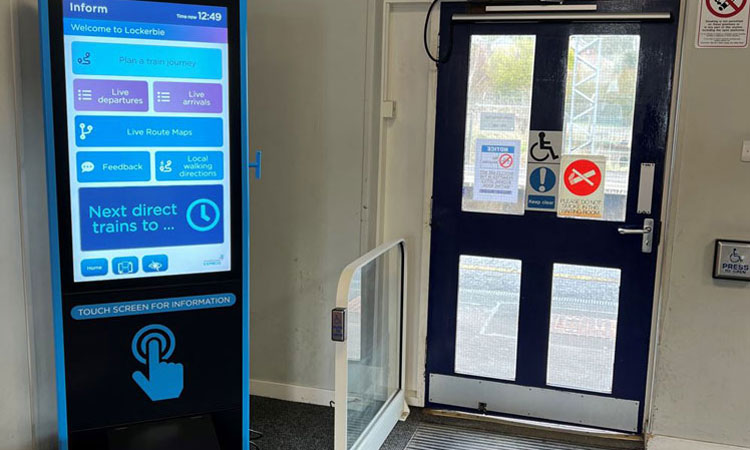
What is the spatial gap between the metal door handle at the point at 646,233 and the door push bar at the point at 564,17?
88 centimetres

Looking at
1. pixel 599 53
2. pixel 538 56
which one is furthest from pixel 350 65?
pixel 599 53

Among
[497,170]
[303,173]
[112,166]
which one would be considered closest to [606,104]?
[497,170]

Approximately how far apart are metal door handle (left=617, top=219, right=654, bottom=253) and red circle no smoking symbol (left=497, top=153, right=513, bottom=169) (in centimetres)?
59

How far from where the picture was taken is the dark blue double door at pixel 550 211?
9.37ft

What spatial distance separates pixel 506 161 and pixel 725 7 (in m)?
1.08

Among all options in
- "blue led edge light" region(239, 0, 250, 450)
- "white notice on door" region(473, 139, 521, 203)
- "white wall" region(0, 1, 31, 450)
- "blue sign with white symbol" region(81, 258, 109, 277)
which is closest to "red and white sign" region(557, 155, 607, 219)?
"white notice on door" region(473, 139, 521, 203)

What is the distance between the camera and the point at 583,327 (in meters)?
3.03

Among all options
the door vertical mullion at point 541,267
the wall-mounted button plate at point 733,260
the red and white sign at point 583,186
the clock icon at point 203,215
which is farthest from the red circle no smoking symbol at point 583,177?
the clock icon at point 203,215

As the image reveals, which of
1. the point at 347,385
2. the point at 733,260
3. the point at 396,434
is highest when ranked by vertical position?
the point at 733,260

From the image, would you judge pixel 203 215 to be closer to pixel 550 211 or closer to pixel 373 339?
pixel 373 339

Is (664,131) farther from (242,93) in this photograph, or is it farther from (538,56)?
(242,93)

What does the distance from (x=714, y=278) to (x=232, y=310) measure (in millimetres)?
1996

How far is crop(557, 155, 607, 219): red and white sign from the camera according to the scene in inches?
115

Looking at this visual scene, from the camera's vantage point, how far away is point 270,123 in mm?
3189
